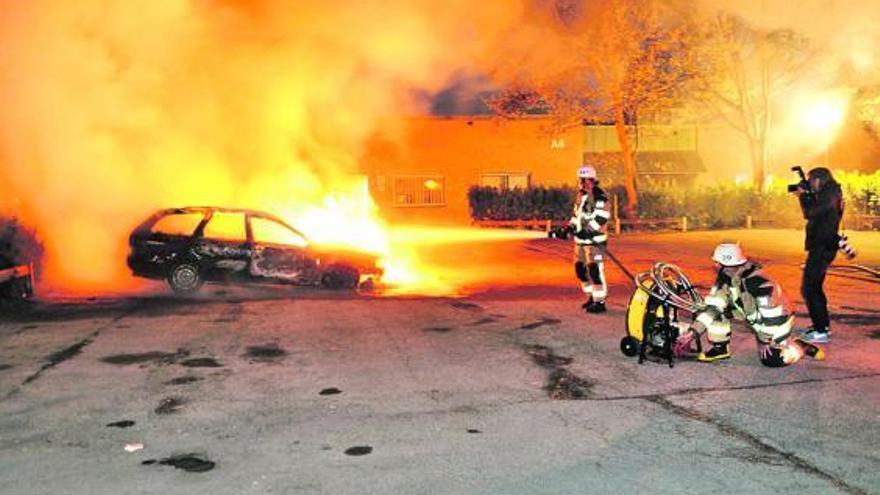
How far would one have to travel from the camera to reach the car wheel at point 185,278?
1107 centimetres

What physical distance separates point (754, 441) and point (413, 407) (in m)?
2.12

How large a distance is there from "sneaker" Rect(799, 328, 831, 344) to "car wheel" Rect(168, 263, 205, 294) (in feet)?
25.1

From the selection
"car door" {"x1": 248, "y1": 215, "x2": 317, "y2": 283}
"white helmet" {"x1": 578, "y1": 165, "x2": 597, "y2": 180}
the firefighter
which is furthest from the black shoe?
"car door" {"x1": 248, "y1": 215, "x2": 317, "y2": 283}

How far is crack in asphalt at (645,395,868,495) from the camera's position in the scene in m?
3.96

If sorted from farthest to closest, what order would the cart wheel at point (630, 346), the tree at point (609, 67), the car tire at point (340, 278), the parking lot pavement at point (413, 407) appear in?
the tree at point (609, 67), the car tire at point (340, 278), the cart wheel at point (630, 346), the parking lot pavement at point (413, 407)

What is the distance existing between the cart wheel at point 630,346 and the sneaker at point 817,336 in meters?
1.69

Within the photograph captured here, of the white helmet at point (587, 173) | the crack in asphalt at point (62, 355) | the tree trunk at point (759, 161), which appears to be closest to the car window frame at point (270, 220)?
the crack in asphalt at point (62, 355)

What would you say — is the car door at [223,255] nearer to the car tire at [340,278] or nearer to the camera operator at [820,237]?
the car tire at [340,278]

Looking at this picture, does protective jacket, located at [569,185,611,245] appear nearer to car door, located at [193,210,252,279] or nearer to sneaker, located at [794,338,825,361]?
sneaker, located at [794,338,825,361]

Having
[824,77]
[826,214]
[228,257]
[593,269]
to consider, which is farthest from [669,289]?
[824,77]

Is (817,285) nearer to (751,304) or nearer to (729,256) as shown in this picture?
(751,304)

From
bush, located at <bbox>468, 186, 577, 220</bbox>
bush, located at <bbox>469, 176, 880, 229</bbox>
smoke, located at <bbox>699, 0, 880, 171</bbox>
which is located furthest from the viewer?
bush, located at <bbox>468, 186, 577, 220</bbox>

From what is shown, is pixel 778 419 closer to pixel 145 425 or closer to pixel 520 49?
pixel 145 425

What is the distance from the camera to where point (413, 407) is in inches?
213
